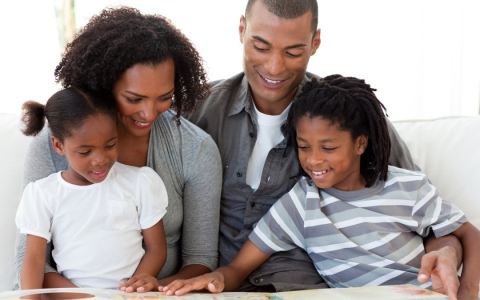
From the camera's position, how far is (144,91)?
1.58 meters

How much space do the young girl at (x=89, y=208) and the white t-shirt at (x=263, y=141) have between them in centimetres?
33

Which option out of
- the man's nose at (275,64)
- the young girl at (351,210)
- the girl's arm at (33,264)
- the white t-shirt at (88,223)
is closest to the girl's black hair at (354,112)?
the young girl at (351,210)

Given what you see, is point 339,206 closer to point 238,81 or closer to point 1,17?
point 238,81

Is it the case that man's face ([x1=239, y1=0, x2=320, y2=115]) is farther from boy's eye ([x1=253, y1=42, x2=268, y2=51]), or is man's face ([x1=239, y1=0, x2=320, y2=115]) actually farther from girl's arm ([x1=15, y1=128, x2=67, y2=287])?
girl's arm ([x1=15, y1=128, x2=67, y2=287])

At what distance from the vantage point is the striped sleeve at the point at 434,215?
1.68 metres

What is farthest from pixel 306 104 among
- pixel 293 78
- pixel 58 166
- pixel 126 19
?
pixel 58 166

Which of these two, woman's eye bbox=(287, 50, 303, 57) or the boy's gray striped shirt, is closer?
the boy's gray striped shirt

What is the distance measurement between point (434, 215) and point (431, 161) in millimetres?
384

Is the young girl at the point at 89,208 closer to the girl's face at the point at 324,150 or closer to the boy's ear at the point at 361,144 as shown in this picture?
the girl's face at the point at 324,150

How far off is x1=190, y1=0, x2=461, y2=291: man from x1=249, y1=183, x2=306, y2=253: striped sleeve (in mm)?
79

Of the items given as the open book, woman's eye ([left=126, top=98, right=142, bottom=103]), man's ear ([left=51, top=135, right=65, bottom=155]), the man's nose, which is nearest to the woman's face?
woman's eye ([left=126, top=98, right=142, bottom=103])

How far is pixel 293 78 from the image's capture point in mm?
1902

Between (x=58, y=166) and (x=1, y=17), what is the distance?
1.77 m

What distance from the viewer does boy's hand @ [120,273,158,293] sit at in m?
1.46
